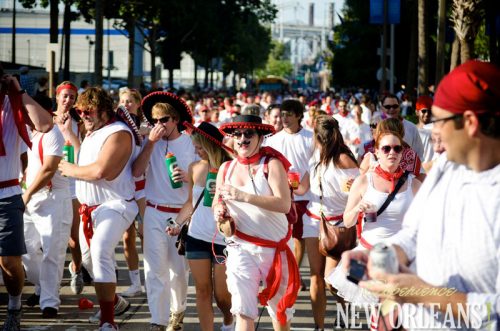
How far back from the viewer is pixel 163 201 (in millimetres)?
8180

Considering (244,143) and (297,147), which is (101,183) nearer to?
(244,143)

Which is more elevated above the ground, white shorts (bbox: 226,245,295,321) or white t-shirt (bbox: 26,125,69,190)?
white t-shirt (bbox: 26,125,69,190)

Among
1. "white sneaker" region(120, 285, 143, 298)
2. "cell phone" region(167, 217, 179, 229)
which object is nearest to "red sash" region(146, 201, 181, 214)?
"cell phone" region(167, 217, 179, 229)

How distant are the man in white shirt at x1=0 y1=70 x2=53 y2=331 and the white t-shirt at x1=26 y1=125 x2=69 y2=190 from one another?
997 millimetres

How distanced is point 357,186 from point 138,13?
1211 inches

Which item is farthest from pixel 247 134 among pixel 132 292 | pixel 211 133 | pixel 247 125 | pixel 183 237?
pixel 132 292

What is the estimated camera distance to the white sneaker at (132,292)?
1012 cm

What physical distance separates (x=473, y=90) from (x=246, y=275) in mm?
3605

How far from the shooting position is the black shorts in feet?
25.2

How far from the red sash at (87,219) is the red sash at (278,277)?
1.65 metres

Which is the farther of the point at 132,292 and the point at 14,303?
the point at 132,292

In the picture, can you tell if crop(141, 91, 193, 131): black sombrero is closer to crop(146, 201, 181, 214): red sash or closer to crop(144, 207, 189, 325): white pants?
crop(146, 201, 181, 214): red sash

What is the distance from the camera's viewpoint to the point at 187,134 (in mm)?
8398

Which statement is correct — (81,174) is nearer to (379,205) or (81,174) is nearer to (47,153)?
(47,153)
